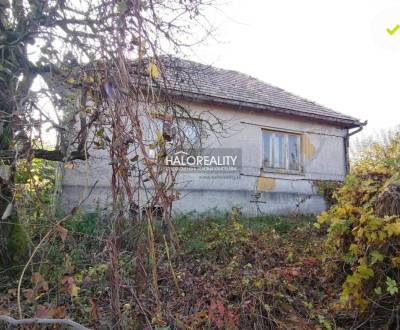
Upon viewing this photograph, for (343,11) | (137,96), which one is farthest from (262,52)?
(137,96)

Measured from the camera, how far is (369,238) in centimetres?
374

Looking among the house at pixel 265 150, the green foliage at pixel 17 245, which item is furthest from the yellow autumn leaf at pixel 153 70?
the house at pixel 265 150

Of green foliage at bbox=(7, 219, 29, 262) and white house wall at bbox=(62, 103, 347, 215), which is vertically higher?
white house wall at bbox=(62, 103, 347, 215)

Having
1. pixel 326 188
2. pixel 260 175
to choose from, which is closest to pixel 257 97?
pixel 260 175

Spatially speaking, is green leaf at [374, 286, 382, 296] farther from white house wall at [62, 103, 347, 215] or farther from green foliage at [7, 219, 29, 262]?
white house wall at [62, 103, 347, 215]

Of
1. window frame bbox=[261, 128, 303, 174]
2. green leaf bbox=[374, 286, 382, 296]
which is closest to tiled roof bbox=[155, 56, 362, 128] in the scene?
window frame bbox=[261, 128, 303, 174]

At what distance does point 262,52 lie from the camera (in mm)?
4594

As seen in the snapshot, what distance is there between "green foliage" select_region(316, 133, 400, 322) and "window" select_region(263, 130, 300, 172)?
6719 mm

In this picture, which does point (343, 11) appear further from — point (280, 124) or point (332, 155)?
point (332, 155)

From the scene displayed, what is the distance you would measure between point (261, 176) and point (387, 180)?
22.1 feet

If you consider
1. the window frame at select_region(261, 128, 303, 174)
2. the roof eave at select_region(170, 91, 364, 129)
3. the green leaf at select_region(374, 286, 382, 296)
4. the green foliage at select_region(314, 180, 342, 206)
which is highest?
the roof eave at select_region(170, 91, 364, 129)

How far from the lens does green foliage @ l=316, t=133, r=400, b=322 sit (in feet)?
12.3

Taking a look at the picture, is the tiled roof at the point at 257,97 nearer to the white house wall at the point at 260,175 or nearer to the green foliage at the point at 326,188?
the white house wall at the point at 260,175

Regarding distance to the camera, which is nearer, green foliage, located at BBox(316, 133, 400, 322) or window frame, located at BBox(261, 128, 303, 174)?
green foliage, located at BBox(316, 133, 400, 322)
